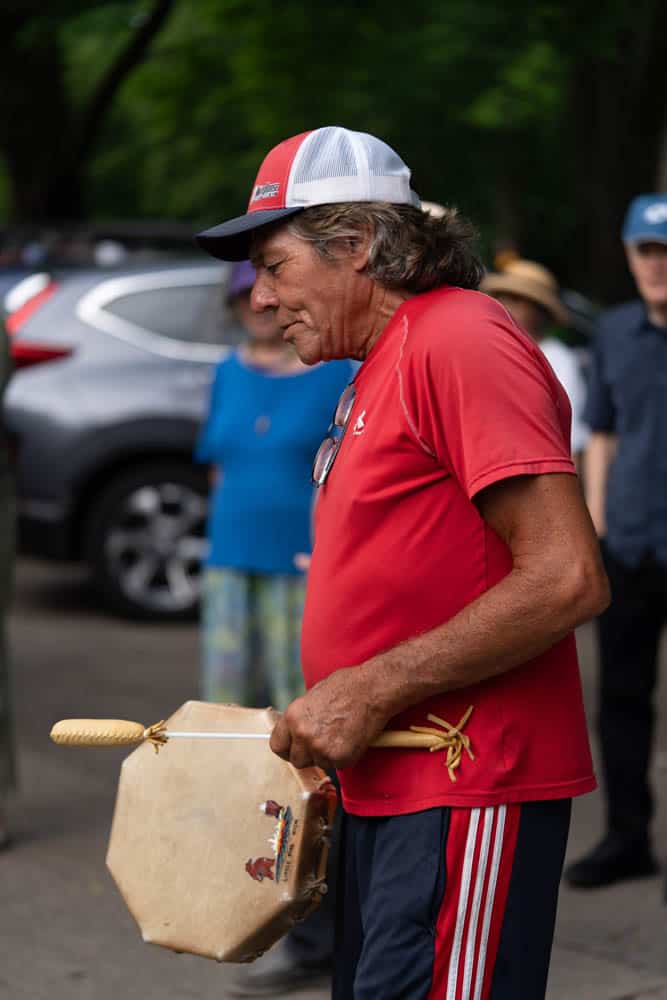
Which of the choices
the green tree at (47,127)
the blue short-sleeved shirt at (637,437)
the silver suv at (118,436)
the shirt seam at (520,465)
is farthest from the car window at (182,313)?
the green tree at (47,127)

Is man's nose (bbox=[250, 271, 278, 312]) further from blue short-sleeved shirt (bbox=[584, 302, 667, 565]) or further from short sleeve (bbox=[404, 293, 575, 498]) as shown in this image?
blue short-sleeved shirt (bbox=[584, 302, 667, 565])

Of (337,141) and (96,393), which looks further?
(96,393)

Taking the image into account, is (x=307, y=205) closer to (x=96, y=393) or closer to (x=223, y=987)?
(x=223, y=987)

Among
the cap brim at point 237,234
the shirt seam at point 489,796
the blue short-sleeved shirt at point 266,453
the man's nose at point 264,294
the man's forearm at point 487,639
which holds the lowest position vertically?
the blue short-sleeved shirt at point 266,453

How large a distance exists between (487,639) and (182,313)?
7.02 metres

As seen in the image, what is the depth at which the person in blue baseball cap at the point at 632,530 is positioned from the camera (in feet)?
16.3

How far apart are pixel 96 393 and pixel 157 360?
0.37 m

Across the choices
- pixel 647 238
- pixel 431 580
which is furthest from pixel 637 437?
pixel 431 580

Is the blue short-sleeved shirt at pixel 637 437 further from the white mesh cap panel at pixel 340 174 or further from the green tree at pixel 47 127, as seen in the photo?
the green tree at pixel 47 127

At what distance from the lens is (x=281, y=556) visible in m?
5.05

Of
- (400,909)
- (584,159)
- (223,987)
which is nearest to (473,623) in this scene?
(400,909)

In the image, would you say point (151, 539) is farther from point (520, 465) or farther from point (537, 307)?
point (520, 465)

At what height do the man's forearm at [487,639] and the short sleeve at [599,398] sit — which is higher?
the man's forearm at [487,639]

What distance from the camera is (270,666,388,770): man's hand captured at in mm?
2453
